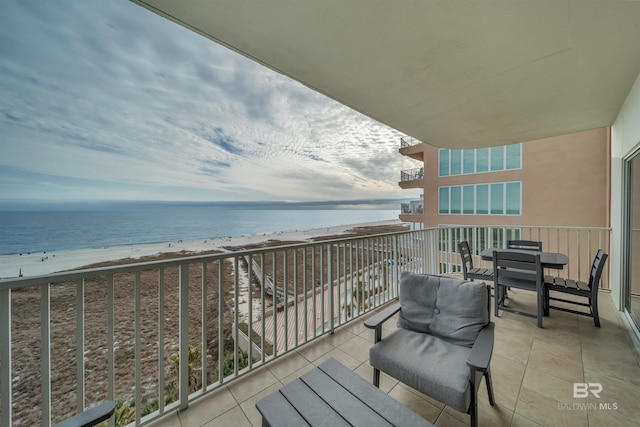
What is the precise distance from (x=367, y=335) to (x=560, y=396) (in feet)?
5.33

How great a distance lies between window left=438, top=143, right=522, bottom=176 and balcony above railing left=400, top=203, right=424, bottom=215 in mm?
2494

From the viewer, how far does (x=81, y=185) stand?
45.9 ft

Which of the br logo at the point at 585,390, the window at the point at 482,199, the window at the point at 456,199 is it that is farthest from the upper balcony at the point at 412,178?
the br logo at the point at 585,390

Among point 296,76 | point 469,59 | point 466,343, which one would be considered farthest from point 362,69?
point 466,343

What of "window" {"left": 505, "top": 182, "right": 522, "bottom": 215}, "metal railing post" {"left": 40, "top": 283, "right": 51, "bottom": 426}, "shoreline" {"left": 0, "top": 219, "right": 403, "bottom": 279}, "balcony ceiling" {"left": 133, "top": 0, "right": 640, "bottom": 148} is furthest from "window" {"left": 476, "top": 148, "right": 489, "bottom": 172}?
"shoreline" {"left": 0, "top": 219, "right": 403, "bottom": 279}

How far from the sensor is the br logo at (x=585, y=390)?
179 centimetres

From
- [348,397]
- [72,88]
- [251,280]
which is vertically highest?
[72,88]

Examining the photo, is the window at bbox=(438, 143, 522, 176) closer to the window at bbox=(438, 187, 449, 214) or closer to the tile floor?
the window at bbox=(438, 187, 449, 214)

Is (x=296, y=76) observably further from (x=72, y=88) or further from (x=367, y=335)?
(x=72, y=88)

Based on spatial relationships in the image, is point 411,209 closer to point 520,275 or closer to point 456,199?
point 456,199

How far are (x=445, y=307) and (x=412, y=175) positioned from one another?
12.7 meters

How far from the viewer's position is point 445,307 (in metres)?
1.86

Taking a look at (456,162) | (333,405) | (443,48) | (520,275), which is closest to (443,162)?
(456,162)

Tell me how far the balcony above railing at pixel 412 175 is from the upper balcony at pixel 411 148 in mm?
762
